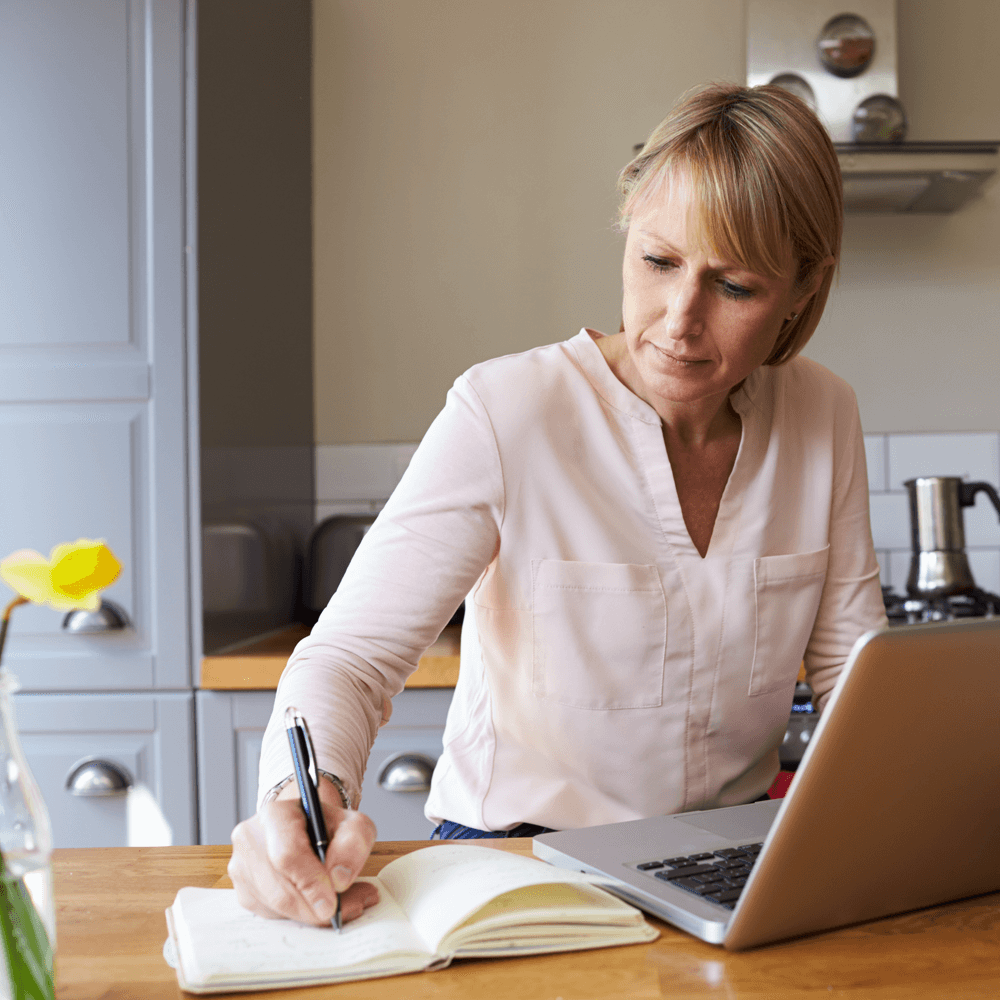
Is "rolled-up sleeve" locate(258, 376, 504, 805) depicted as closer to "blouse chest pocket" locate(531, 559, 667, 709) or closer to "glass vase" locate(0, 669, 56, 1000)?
"blouse chest pocket" locate(531, 559, 667, 709)

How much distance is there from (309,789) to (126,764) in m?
1.23

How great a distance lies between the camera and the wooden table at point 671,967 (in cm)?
56

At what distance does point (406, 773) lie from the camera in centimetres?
175

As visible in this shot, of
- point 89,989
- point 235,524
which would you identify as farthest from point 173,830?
point 89,989

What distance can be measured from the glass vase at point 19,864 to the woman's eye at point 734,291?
0.77 metres

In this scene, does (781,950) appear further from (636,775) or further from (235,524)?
(235,524)

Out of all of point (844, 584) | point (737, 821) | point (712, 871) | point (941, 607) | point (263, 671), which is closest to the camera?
point (712, 871)

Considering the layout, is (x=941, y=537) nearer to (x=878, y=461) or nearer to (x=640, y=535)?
(x=878, y=461)

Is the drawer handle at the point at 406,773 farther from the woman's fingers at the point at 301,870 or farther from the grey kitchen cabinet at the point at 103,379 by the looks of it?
the woman's fingers at the point at 301,870

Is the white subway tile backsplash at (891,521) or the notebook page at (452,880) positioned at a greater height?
the notebook page at (452,880)

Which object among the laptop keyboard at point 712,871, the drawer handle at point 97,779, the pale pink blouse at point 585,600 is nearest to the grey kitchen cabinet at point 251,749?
the drawer handle at point 97,779

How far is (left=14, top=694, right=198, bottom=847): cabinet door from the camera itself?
5.77ft

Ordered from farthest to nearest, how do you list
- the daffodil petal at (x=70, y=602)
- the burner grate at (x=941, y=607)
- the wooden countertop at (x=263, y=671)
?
the burner grate at (x=941, y=607)
the wooden countertop at (x=263, y=671)
the daffodil petal at (x=70, y=602)

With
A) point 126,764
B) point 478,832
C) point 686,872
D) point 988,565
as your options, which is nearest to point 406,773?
point 126,764
